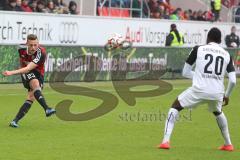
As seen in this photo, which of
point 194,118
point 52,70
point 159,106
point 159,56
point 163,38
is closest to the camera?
point 194,118

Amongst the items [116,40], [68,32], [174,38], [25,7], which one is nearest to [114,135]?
[25,7]

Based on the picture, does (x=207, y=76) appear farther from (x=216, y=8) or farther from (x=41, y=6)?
(x=216, y=8)

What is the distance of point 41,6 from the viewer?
87.9 ft

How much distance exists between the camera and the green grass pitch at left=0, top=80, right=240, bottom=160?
11307 mm

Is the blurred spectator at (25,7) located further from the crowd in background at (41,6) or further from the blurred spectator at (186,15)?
the blurred spectator at (186,15)

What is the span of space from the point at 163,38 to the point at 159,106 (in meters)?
12.7

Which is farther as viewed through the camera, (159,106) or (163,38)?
(163,38)

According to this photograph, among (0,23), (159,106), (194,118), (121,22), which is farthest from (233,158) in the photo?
(121,22)

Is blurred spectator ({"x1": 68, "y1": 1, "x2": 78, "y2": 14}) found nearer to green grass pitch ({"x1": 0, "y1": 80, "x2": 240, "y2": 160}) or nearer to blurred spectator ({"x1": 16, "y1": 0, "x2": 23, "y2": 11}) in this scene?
blurred spectator ({"x1": 16, "y1": 0, "x2": 23, "y2": 11})

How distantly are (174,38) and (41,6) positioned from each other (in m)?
5.54

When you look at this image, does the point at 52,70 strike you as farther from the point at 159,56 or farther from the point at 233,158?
the point at 233,158

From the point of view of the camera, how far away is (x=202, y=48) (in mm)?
11648

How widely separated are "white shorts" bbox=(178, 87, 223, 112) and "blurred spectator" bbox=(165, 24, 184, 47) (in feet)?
56.9

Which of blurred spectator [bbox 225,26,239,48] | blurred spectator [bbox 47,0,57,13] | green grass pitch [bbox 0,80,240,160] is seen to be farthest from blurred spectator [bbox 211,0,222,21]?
green grass pitch [bbox 0,80,240,160]
